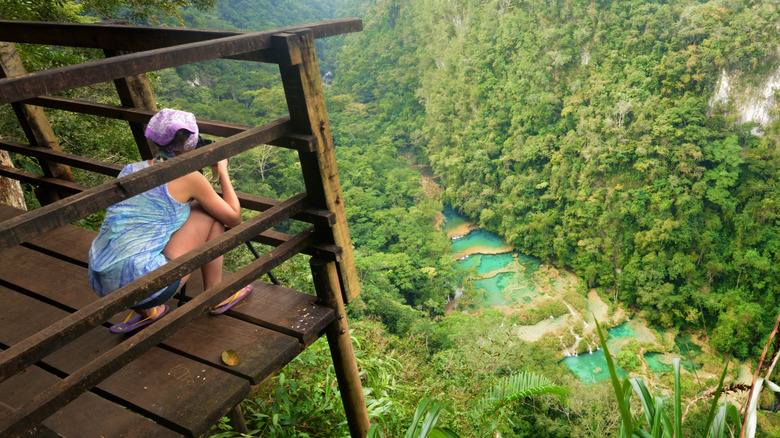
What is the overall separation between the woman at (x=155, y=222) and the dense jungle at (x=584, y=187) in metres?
5.19

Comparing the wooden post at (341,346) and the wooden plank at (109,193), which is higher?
the wooden plank at (109,193)

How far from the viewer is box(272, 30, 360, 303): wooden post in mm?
1334

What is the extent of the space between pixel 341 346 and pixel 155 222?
2.66 ft

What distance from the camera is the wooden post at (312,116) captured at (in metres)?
1.33

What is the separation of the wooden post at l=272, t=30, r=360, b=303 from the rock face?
806 inches

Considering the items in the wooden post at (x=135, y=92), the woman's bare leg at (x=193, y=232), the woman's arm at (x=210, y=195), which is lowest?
the woman's bare leg at (x=193, y=232)

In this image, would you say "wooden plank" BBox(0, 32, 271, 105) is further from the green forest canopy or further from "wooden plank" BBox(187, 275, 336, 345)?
the green forest canopy

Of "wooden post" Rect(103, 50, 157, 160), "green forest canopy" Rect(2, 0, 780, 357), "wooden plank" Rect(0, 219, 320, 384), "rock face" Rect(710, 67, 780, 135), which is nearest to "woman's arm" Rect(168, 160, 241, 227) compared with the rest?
"wooden plank" Rect(0, 219, 320, 384)

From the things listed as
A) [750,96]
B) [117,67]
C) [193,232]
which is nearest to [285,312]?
[193,232]

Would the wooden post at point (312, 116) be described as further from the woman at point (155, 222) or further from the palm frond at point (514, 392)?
the palm frond at point (514, 392)

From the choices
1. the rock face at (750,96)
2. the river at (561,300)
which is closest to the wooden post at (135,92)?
the river at (561,300)

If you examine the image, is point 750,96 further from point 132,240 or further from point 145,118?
point 132,240

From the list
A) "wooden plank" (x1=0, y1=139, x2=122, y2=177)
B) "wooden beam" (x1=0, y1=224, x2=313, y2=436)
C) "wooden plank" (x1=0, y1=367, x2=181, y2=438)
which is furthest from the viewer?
"wooden plank" (x1=0, y1=139, x2=122, y2=177)

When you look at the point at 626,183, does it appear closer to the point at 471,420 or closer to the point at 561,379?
the point at 561,379
